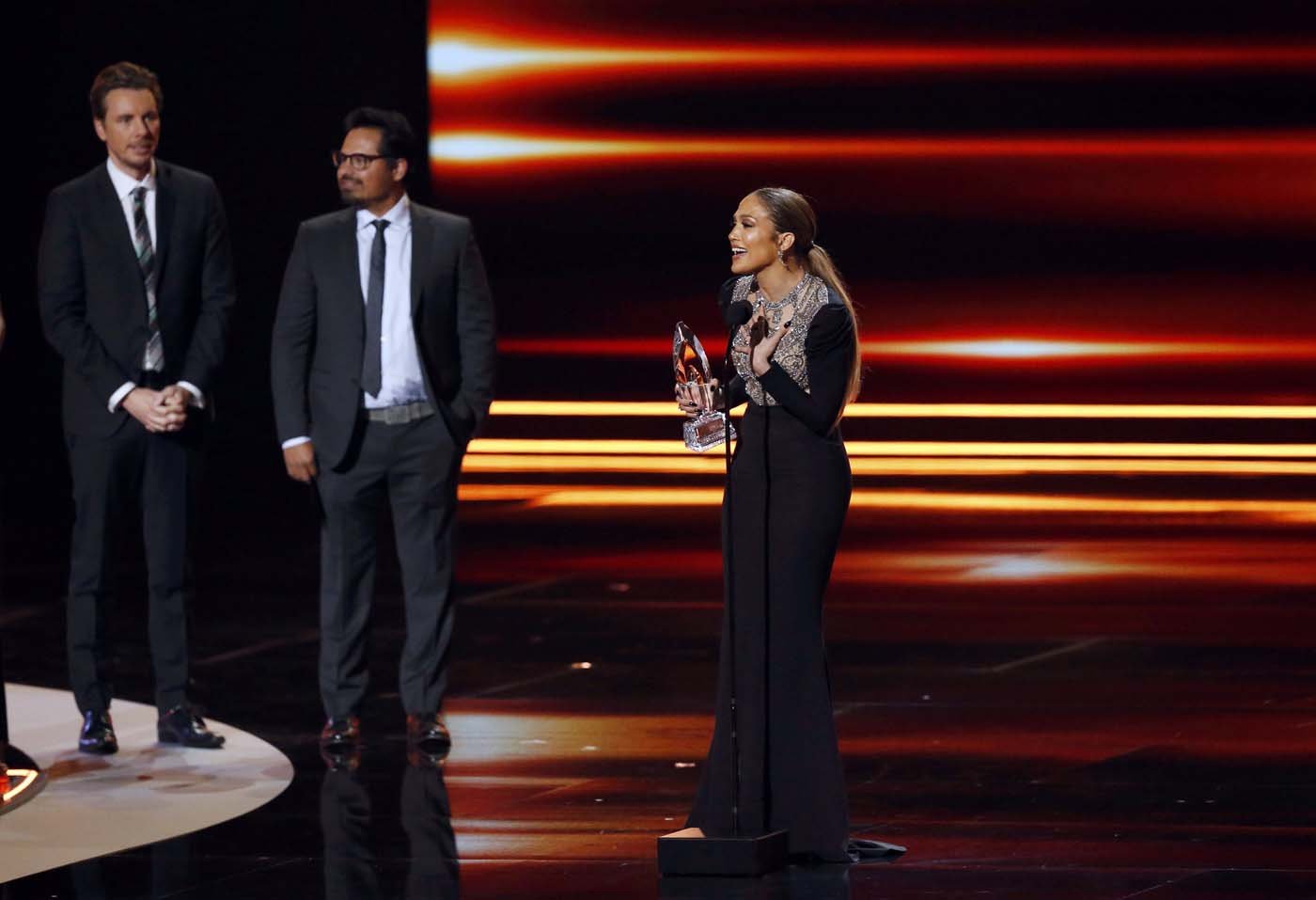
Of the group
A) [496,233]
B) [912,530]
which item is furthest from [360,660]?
[496,233]

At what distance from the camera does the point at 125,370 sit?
594 cm

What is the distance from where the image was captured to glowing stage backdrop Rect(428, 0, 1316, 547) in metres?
11.0

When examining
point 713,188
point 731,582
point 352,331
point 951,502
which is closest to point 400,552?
point 352,331

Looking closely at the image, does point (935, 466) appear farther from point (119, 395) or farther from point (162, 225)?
point (119, 395)

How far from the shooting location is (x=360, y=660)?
19.7ft

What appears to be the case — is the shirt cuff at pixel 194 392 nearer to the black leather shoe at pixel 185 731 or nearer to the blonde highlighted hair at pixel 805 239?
the black leather shoe at pixel 185 731

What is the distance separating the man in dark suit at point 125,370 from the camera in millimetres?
5922

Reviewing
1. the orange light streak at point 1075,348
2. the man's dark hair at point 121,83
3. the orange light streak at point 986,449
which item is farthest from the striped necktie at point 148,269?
the orange light streak at point 1075,348

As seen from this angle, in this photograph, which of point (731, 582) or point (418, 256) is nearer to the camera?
point (731, 582)

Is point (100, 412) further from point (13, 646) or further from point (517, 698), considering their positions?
point (13, 646)

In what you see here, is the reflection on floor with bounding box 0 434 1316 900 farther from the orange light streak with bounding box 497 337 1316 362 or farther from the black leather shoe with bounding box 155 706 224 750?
the orange light streak with bounding box 497 337 1316 362

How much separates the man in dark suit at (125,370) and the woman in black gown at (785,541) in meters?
1.81

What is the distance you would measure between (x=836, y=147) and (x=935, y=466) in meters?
1.55

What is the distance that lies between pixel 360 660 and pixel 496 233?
589 cm
